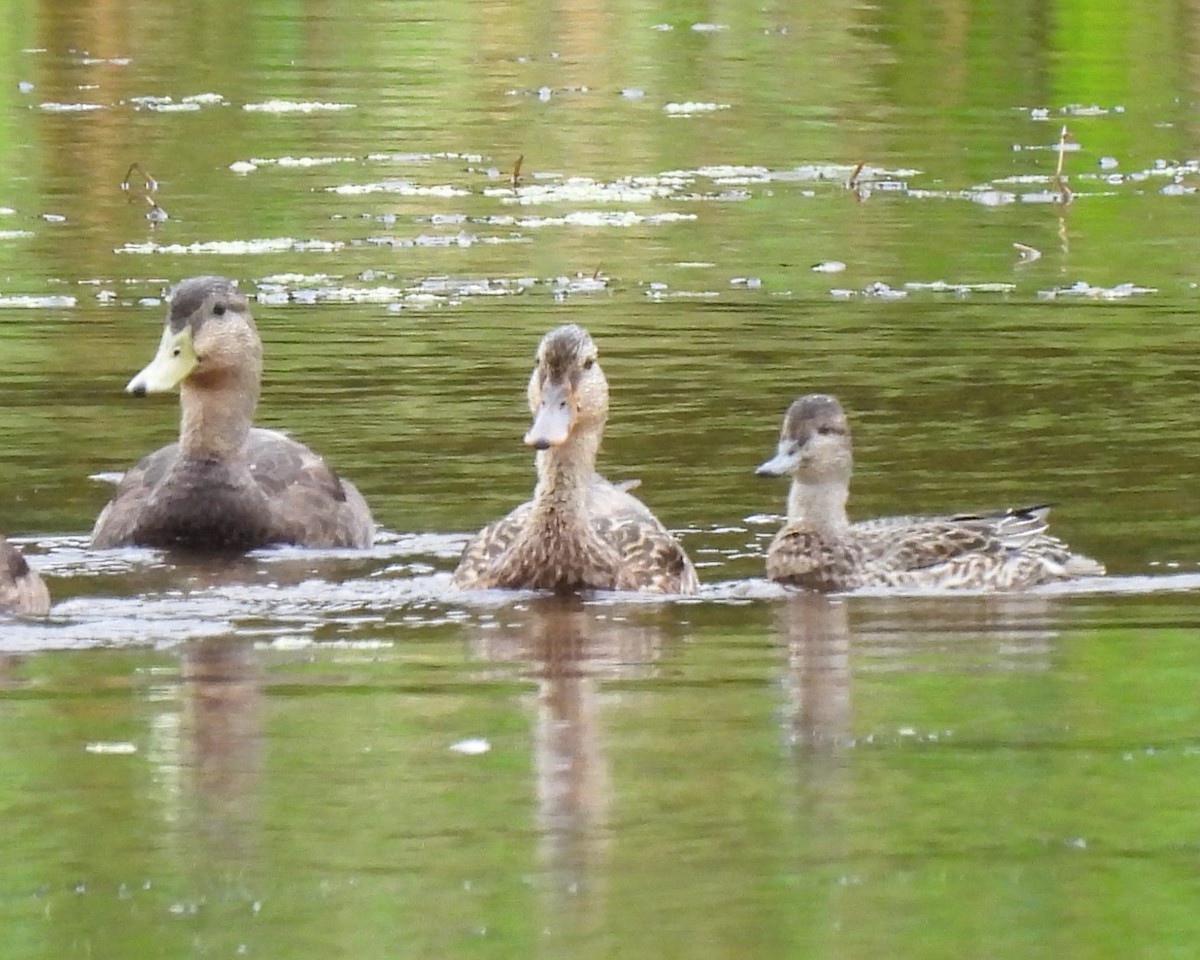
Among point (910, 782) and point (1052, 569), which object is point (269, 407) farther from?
point (910, 782)

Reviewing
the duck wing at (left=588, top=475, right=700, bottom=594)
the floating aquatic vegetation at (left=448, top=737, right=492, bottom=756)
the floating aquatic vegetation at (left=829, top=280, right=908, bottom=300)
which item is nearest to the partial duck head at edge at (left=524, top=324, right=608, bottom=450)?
the duck wing at (left=588, top=475, right=700, bottom=594)

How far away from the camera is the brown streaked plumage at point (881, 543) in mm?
12062

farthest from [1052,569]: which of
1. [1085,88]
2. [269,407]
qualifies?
[1085,88]

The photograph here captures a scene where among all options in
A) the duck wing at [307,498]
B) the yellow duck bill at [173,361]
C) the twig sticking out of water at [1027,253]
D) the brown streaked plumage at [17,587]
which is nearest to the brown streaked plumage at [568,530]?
the duck wing at [307,498]

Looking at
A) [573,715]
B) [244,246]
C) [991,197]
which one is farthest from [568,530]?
[991,197]

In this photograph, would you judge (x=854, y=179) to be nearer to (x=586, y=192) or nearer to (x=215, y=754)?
(x=586, y=192)

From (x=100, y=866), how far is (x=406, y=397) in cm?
871

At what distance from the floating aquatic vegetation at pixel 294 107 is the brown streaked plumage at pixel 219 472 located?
51.2 feet

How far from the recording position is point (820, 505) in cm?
1246

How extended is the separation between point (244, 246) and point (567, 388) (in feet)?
30.7

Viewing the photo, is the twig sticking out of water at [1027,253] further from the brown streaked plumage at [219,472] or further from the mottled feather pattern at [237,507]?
the mottled feather pattern at [237,507]

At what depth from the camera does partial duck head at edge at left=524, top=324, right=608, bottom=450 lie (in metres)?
12.1

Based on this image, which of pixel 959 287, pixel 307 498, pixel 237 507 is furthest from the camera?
pixel 959 287

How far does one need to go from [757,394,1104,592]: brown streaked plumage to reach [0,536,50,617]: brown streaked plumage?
2713 mm
